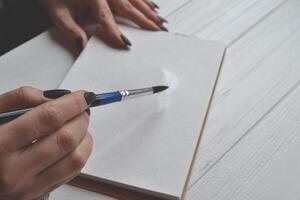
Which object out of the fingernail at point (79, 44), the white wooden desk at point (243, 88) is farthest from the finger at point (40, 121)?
the fingernail at point (79, 44)

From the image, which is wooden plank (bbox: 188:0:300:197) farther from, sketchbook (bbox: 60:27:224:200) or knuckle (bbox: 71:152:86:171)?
knuckle (bbox: 71:152:86:171)

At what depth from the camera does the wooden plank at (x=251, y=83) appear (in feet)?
1.51

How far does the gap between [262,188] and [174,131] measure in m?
0.13

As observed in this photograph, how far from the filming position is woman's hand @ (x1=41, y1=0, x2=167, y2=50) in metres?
0.58

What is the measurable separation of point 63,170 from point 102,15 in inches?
14.1

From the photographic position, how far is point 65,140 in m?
0.33

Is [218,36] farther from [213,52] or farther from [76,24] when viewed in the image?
[76,24]

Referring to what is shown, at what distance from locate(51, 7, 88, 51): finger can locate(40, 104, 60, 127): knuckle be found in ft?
0.88

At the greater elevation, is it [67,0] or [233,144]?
[67,0]

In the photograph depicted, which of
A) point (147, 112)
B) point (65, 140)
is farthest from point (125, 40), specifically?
point (65, 140)

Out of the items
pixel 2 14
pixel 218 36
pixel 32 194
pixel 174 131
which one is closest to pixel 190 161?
pixel 174 131

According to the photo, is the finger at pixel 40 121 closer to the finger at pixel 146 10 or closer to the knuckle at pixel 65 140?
the knuckle at pixel 65 140

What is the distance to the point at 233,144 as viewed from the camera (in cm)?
46

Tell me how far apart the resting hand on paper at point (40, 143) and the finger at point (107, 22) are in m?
0.22
